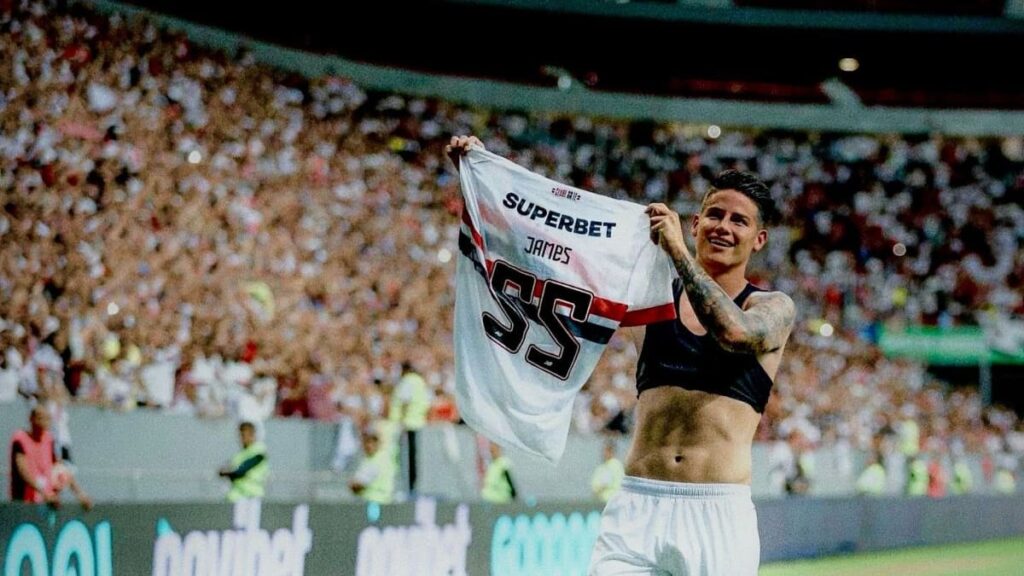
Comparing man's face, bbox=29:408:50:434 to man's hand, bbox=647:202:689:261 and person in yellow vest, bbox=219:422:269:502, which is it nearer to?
person in yellow vest, bbox=219:422:269:502

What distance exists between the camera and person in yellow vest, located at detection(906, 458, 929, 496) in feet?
76.8

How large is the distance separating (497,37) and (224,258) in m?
15.9

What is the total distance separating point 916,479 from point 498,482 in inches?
422

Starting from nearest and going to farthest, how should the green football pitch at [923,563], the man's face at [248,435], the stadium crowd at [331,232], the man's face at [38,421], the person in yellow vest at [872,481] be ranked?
the man's face at [38,421]
the man's face at [248,435]
the stadium crowd at [331,232]
the green football pitch at [923,563]
the person in yellow vest at [872,481]

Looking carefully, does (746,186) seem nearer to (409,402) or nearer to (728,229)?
(728,229)

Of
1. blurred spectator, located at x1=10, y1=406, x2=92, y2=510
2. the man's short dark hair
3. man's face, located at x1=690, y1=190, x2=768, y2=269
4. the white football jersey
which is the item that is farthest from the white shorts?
blurred spectator, located at x1=10, y1=406, x2=92, y2=510

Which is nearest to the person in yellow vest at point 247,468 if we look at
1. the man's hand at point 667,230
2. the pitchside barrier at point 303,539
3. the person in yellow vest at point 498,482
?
the pitchside barrier at point 303,539

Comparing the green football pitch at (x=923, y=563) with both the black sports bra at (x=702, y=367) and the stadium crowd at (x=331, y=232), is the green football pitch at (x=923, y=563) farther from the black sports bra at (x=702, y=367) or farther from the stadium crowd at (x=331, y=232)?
the black sports bra at (x=702, y=367)

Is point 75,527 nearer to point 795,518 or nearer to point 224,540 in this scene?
point 224,540

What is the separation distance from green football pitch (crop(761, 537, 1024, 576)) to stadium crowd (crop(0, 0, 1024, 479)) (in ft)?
9.80

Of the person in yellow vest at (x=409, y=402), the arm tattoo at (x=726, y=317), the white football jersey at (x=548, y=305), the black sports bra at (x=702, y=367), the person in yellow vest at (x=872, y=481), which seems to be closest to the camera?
the arm tattoo at (x=726, y=317)

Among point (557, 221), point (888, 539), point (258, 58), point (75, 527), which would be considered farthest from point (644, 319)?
point (258, 58)

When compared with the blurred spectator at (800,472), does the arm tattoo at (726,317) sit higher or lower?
higher

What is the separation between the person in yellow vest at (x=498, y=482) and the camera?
15172 mm
